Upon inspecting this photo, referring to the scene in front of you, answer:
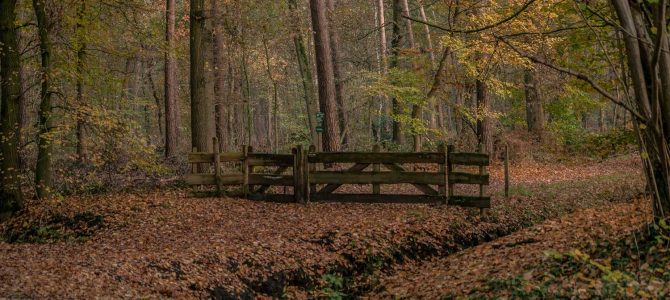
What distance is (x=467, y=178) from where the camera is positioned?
13633 millimetres

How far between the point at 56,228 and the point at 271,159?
5.13 meters

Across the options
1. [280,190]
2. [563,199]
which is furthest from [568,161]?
[280,190]

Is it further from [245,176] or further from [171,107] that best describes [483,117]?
[171,107]

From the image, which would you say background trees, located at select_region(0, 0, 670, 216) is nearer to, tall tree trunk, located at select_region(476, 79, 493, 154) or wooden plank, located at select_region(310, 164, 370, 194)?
tall tree trunk, located at select_region(476, 79, 493, 154)

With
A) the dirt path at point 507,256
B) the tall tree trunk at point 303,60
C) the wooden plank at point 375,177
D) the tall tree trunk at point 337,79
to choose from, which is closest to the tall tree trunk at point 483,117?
the tall tree trunk at point 337,79

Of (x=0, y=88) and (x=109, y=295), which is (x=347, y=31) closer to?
(x=0, y=88)

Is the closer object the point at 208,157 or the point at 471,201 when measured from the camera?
the point at 471,201

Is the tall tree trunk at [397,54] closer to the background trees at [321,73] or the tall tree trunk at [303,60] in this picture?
the background trees at [321,73]

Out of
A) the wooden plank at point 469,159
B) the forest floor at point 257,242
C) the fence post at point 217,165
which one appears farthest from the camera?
the fence post at point 217,165

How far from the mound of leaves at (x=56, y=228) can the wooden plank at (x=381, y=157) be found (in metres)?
5.25

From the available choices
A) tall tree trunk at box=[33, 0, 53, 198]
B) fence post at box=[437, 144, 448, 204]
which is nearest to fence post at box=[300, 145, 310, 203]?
fence post at box=[437, 144, 448, 204]

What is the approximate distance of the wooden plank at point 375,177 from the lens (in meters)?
13.8

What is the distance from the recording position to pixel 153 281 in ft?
28.3

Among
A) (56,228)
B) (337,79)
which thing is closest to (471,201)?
(56,228)
